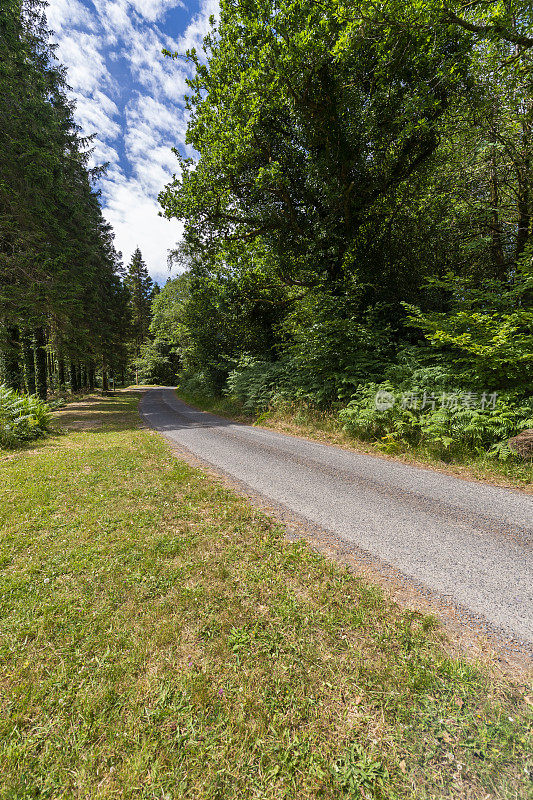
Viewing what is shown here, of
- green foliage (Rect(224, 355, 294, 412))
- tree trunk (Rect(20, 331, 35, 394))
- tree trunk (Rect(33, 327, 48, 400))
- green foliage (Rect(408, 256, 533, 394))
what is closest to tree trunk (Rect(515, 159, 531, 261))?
green foliage (Rect(408, 256, 533, 394))

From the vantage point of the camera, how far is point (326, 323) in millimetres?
9422

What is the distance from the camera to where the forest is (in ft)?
21.5

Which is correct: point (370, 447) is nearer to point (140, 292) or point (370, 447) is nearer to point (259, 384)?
point (259, 384)

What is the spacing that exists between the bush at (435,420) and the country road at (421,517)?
A: 3.09ft

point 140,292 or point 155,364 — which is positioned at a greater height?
point 140,292

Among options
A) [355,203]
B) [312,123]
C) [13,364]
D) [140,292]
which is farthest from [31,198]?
[140,292]

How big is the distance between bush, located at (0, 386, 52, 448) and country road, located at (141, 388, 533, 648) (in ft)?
18.1

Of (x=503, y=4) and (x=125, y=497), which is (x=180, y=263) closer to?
(x=503, y=4)

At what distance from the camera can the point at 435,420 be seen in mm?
6066

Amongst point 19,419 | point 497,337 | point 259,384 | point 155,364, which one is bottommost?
point 19,419

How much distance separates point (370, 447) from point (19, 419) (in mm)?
9657

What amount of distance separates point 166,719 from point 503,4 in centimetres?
1254

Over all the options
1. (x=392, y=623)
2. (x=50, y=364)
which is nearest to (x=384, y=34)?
(x=392, y=623)

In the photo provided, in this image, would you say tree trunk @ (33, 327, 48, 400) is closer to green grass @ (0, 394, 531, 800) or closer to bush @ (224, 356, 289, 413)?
bush @ (224, 356, 289, 413)
